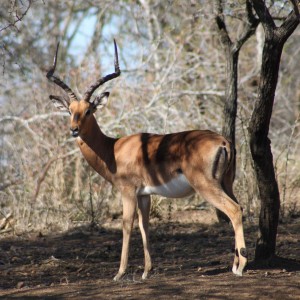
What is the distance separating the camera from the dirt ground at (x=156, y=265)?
20.9 ft

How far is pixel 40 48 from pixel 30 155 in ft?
14.6

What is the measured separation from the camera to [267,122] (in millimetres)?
7469

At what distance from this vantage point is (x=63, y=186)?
12.3 metres

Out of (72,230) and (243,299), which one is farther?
(72,230)

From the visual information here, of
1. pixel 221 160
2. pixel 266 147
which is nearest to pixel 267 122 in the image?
pixel 266 147

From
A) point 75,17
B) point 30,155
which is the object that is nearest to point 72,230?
point 30,155

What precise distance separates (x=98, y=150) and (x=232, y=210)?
1.89 m

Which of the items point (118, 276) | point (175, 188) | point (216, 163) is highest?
point (216, 163)

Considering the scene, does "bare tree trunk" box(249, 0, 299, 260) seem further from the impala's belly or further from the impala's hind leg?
the impala's belly

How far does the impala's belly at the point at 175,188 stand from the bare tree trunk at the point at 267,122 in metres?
0.74

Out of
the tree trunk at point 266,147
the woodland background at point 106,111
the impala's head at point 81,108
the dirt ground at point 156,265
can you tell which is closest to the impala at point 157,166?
the impala's head at point 81,108

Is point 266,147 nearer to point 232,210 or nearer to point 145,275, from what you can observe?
point 232,210

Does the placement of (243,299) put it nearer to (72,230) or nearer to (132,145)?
(132,145)

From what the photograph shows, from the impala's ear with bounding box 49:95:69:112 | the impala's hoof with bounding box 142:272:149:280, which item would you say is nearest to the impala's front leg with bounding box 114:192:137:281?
the impala's hoof with bounding box 142:272:149:280
